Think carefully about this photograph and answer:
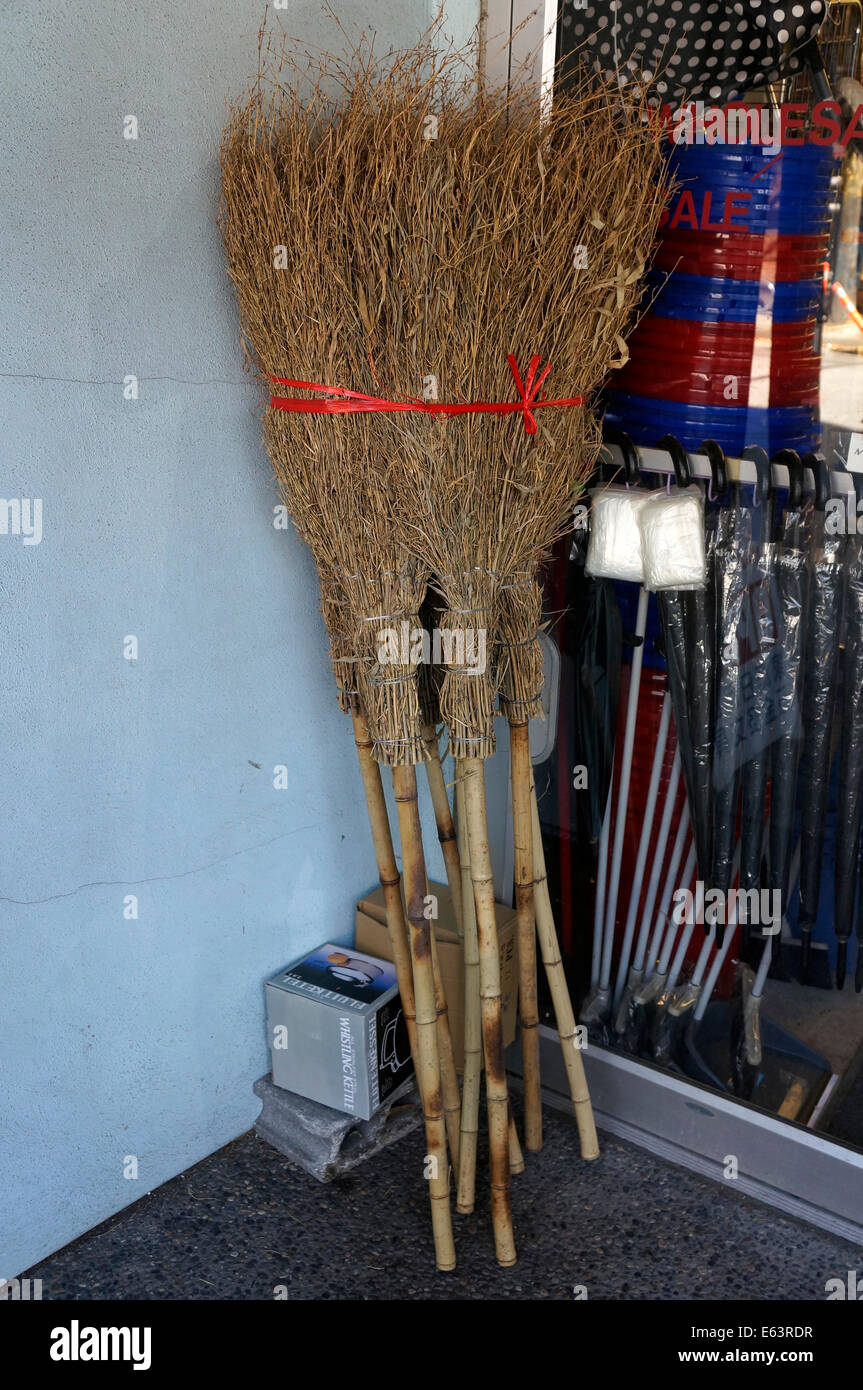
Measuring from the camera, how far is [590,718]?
2344 millimetres

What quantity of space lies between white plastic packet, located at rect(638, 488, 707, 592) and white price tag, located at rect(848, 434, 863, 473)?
0.26 m

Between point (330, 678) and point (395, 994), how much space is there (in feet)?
2.13

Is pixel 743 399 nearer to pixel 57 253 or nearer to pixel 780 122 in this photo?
pixel 780 122

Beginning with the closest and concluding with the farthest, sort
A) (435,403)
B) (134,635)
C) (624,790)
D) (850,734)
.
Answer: (435,403), (134,635), (850,734), (624,790)

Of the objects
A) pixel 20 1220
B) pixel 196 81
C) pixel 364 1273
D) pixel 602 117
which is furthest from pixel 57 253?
pixel 364 1273

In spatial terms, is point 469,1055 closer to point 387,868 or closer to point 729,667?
point 387,868

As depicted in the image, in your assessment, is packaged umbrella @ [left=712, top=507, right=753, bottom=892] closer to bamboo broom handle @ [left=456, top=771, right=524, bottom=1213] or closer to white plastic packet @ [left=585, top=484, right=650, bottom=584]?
white plastic packet @ [left=585, top=484, right=650, bottom=584]

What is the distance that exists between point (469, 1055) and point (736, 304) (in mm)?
1519

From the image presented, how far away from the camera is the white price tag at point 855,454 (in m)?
1.93

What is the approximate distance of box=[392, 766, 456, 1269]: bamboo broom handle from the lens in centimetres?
193

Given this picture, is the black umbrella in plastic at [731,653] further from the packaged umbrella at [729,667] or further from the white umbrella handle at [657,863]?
the white umbrella handle at [657,863]

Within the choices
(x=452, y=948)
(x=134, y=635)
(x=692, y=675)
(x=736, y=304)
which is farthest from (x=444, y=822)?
(x=736, y=304)

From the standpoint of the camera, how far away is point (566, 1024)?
2.26 m

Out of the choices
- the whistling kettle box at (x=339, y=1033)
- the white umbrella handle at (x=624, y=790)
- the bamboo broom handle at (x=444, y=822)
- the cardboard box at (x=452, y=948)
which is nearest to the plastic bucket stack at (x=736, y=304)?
the white umbrella handle at (x=624, y=790)
